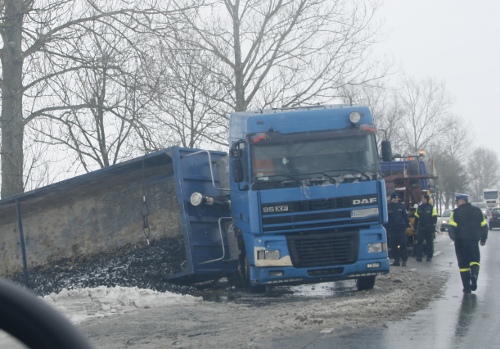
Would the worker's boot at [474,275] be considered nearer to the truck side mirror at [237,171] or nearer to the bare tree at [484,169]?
the truck side mirror at [237,171]

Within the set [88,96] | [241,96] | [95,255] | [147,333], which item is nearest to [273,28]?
[241,96]

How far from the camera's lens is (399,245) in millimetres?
18297

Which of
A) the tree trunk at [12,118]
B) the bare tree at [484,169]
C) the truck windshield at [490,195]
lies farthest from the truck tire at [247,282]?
the bare tree at [484,169]

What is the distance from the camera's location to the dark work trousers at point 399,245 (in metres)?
18.0

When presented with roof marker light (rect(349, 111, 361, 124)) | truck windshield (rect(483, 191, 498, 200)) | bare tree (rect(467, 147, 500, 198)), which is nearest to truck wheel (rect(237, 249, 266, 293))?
roof marker light (rect(349, 111, 361, 124))

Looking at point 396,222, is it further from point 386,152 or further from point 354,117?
point 354,117

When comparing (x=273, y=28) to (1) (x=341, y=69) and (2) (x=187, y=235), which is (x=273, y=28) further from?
(2) (x=187, y=235)

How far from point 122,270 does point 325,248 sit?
400 centimetres

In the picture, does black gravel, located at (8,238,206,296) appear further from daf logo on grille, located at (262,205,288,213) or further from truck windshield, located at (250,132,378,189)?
truck windshield, located at (250,132,378,189)

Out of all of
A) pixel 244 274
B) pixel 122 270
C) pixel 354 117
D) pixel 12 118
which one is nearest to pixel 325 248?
pixel 244 274

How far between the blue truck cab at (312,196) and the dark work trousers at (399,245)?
6142mm

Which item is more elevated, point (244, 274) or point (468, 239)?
point (468, 239)

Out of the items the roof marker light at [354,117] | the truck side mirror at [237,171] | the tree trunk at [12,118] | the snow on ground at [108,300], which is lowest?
the snow on ground at [108,300]

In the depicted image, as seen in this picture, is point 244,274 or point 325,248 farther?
point 244,274
